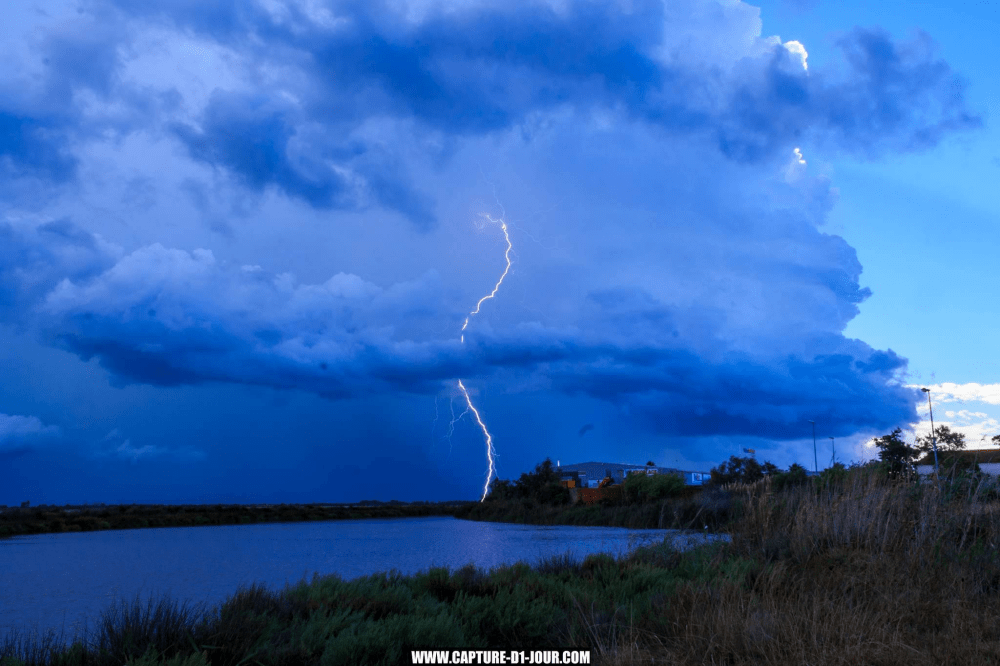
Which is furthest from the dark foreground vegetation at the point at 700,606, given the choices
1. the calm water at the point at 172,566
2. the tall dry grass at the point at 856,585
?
the calm water at the point at 172,566

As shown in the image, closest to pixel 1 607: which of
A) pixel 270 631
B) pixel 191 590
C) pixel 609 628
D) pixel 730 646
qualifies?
pixel 191 590

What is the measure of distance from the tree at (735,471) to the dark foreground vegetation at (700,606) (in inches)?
2048

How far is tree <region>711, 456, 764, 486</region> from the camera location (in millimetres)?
64312

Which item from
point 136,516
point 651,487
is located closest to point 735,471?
point 651,487

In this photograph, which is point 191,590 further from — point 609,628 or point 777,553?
point 777,553

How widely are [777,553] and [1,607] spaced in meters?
14.1

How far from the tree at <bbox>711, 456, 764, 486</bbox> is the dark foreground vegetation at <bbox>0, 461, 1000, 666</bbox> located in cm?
5203

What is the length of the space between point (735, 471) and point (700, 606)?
70526 millimetres

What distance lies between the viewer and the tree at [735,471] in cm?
6431

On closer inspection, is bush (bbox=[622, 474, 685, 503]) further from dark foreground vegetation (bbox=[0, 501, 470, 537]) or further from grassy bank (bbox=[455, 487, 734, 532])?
dark foreground vegetation (bbox=[0, 501, 470, 537])

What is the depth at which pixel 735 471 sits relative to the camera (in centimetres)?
7294

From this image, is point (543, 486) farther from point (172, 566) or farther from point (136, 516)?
point (172, 566)

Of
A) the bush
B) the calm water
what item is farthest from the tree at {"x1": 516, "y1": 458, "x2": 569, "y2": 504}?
the calm water

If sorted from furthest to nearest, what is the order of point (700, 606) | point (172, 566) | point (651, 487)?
point (651, 487) < point (172, 566) < point (700, 606)
